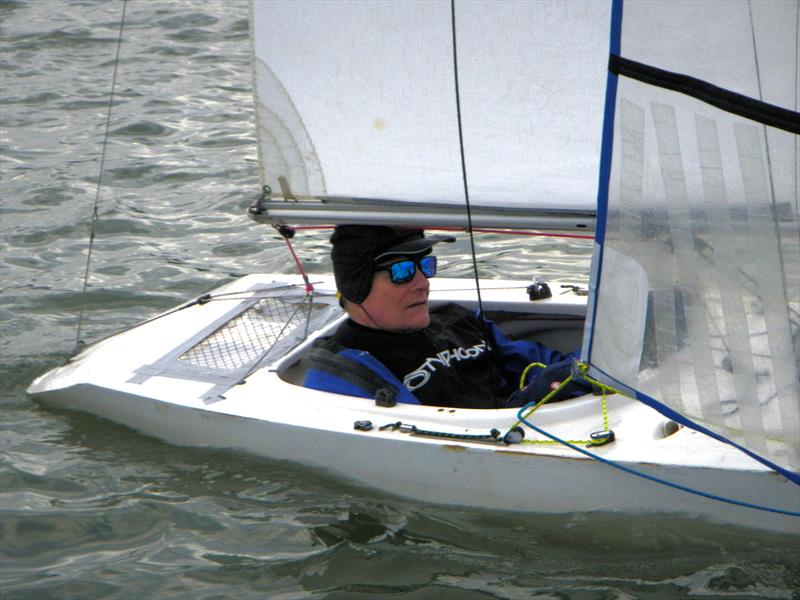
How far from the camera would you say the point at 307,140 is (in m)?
3.77

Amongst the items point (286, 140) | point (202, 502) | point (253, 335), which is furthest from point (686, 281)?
point (253, 335)

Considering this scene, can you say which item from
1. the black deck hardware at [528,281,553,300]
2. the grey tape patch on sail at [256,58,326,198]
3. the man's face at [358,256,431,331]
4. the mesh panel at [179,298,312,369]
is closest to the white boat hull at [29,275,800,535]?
the mesh panel at [179,298,312,369]

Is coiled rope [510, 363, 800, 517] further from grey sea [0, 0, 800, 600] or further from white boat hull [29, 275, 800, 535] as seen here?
grey sea [0, 0, 800, 600]

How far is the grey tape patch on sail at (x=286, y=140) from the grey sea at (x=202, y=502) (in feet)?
2.49

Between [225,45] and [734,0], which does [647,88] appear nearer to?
[734,0]

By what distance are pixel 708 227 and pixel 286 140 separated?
1436 mm

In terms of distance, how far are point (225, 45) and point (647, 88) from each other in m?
7.12

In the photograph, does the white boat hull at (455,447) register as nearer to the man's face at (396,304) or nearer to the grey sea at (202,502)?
the grey sea at (202,502)

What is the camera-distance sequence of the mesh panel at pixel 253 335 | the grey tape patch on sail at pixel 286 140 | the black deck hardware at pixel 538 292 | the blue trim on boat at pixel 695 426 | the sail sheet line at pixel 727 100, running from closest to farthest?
the sail sheet line at pixel 727 100
the blue trim on boat at pixel 695 426
the grey tape patch on sail at pixel 286 140
the mesh panel at pixel 253 335
the black deck hardware at pixel 538 292

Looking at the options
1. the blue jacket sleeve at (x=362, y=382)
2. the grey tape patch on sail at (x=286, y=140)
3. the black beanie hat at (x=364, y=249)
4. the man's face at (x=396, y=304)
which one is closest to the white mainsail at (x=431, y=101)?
the grey tape patch on sail at (x=286, y=140)

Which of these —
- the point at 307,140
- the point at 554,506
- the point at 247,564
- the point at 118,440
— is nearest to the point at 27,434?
the point at 118,440

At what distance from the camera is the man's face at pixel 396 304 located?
386 centimetres

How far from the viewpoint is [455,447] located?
3512mm

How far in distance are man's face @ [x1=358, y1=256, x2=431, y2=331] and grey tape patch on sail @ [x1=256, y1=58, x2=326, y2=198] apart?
35 centimetres
